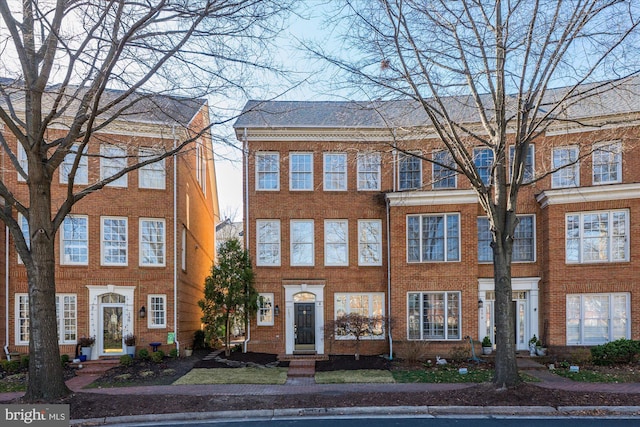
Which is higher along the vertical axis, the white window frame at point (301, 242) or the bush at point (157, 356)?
the white window frame at point (301, 242)

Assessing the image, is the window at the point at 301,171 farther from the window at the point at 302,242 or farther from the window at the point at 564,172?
the window at the point at 564,172

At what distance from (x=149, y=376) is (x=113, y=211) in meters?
6.67

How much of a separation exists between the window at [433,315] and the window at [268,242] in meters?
5.41

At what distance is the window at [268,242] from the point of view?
18891 mm

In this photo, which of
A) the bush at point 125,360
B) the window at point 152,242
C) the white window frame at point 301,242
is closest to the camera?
the bush at point 125,360

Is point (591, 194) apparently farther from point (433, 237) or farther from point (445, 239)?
point (433, 237)

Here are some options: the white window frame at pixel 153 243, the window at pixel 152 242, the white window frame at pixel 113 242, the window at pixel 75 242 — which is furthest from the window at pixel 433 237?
the window at pixel 75 242

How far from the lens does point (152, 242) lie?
18500 millimetres

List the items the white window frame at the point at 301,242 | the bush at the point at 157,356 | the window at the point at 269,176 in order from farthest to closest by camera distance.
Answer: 1. the window at the point at 269,176
2. the white window frame at the point at 301,242
3. the bush at the point at 157,356

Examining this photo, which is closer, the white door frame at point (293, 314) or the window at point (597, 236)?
the window at point (597, 236)

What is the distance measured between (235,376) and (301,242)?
6.37 metres

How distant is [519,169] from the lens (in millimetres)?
11070

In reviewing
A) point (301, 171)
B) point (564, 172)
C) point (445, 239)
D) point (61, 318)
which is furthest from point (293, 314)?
point (564, 172)

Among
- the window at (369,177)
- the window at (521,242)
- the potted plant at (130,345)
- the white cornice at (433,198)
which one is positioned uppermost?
the window at (369,177)
